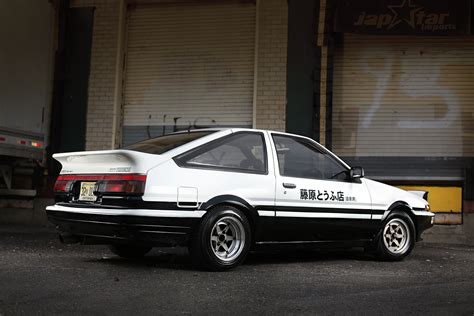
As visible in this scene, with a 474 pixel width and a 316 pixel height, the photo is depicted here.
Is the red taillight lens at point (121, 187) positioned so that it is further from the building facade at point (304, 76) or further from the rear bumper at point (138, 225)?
the building facade at point (304, 76)

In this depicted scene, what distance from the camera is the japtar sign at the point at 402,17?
10711mm

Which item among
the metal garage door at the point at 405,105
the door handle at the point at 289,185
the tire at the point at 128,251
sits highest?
the metal garage door at the point at 405,105

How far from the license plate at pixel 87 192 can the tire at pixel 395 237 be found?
3.41m

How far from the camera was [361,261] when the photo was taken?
7.16 m

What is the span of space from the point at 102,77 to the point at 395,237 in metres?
7.25

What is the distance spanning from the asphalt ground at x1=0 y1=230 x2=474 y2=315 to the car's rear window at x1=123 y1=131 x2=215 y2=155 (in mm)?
1225

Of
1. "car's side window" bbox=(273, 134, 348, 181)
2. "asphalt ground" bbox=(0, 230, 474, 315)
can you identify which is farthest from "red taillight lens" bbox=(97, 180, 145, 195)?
"car's side window" bbox=(273, 134, 348, 181)

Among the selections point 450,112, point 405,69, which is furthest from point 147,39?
point 450,112

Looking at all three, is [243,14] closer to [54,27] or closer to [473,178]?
[54,27]

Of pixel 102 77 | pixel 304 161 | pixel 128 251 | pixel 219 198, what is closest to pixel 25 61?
pixel 102 77

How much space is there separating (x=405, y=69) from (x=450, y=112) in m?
1.16

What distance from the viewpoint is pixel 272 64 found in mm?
11375

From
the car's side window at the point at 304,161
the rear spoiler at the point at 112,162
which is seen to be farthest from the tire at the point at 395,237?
the rear spoiler at the point at 112,162

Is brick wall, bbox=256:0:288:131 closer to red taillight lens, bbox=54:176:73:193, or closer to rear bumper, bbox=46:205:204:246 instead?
red taillight lens, bbox=54:176:73:193
